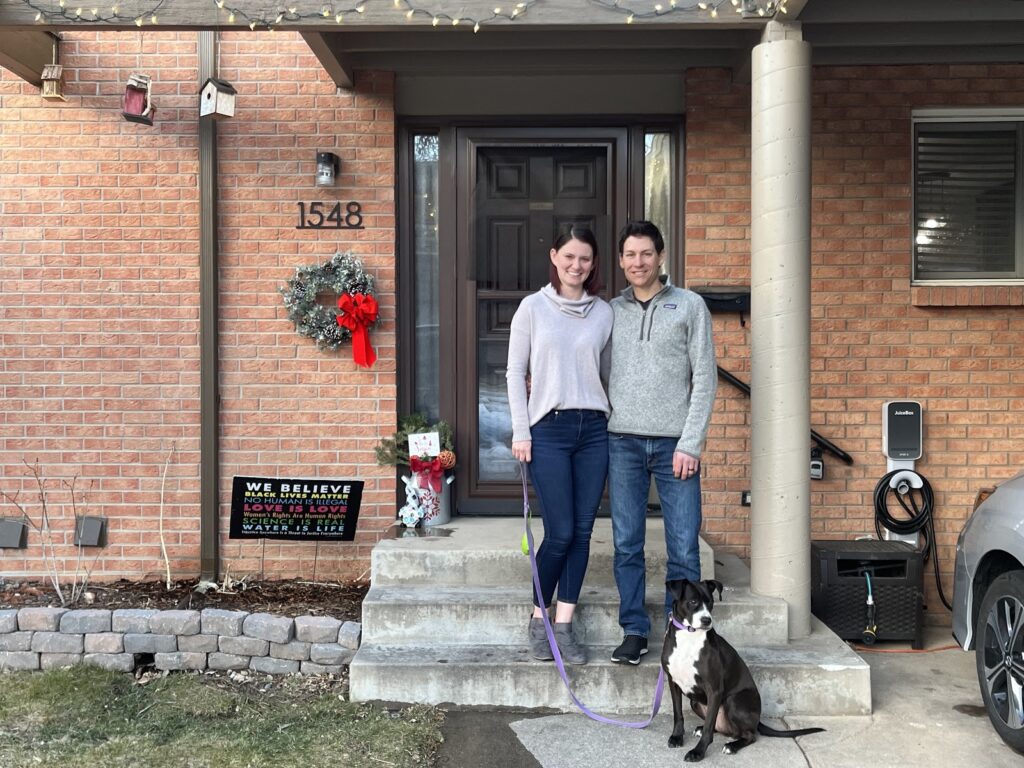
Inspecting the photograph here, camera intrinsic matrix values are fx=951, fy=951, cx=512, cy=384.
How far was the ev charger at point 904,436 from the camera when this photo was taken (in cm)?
552

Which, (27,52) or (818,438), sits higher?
(27,52)

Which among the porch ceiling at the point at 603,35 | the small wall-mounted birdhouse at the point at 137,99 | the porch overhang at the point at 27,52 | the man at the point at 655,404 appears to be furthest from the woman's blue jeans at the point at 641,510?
the porch overhang at the point at 27,52

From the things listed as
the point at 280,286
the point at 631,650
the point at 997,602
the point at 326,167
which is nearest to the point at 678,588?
the point at 631,650

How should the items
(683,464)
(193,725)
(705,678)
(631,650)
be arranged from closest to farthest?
(705,678)
(683,464)
(193,725)
(631,650)

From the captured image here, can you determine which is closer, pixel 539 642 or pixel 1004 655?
pixel 1004 655

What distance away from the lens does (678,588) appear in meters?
3.69

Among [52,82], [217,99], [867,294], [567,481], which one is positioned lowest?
[567,481]

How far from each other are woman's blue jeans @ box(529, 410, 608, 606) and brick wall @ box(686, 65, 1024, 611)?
1.69 meters

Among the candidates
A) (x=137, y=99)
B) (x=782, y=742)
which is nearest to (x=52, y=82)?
(x=137, y=99)

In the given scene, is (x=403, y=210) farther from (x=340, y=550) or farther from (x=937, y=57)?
(x=937, y=57)

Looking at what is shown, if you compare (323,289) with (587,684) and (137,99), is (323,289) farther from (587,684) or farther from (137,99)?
(587,684)

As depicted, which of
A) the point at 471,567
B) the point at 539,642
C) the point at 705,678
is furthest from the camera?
the point at 471,567

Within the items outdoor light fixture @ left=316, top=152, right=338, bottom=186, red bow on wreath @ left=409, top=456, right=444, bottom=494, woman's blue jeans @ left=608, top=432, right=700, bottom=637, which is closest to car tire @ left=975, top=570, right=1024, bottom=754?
woman's blue jeans @ left=608, top=432, right=700, bottom=637

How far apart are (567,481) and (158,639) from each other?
2.26 metres
